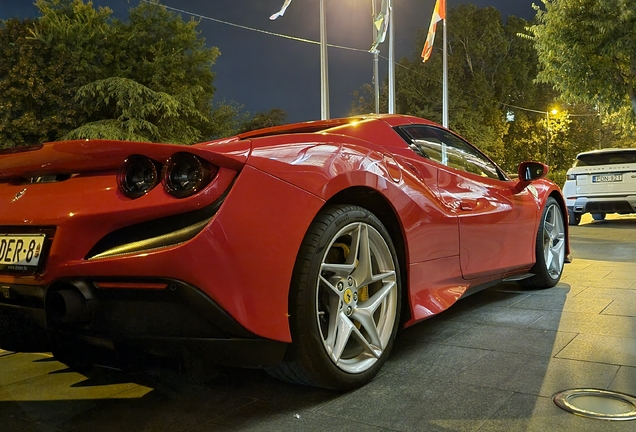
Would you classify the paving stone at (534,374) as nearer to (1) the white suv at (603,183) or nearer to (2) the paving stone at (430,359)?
(2) the paving stone at (430,359)

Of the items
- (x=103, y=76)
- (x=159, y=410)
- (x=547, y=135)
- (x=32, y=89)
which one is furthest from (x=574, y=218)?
(x=547, y=135)

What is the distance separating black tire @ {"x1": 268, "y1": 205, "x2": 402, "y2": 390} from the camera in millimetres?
2303

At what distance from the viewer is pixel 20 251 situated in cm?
220

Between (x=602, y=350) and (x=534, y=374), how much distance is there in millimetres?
620

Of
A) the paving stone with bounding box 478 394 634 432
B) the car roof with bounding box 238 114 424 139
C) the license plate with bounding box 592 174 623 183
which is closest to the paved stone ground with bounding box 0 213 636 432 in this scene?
the paving stone with bounding box 478 394 634 432

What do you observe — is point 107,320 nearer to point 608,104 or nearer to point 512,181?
point 512,181

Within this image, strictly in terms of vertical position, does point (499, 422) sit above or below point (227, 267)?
below

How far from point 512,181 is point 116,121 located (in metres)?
20.6

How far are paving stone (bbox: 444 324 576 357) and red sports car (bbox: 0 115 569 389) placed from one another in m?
0.54

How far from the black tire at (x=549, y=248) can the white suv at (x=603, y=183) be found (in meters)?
7.15

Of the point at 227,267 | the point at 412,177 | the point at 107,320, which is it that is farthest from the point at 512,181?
the point at 107,320

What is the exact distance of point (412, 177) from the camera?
306 centimetres

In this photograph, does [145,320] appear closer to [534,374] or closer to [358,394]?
[358,394]

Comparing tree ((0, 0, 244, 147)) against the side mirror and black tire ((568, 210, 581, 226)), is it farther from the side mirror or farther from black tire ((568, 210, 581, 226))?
the side mirror
